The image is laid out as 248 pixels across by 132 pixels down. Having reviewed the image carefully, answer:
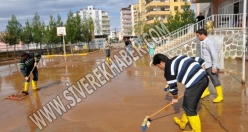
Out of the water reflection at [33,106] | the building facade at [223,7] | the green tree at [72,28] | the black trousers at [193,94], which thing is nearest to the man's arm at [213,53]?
the black trousers at [193,94]

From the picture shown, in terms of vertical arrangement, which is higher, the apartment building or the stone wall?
the apartment building

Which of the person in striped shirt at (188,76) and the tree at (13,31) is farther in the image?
the tree at (13,31)

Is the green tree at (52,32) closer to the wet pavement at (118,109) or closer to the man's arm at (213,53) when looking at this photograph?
the wet pavement at (118,109)

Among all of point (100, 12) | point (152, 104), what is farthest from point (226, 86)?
point (100, 12)

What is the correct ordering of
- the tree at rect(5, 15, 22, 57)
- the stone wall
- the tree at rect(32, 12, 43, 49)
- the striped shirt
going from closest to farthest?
the striped shirt, the stone wall, the tree at rect(5, 15, 22, 57), the tree at rect(32, 12, 43, 49)

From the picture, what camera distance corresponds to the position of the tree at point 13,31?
2712 cm

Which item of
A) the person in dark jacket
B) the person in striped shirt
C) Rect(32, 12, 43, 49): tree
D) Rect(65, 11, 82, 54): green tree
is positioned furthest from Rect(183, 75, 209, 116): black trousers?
Rect(32, 12, 43, 49): tree

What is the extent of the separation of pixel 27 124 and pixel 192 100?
3.48m

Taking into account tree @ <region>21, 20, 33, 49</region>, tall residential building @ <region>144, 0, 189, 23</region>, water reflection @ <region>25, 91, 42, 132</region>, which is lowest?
water reflection @ <region>25, 91, 42, 132</region>

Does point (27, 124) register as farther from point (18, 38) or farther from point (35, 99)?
point (18, 38)

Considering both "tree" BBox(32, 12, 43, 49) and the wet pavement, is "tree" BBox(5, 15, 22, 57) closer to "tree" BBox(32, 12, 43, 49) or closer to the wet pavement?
"tree" BBox(32, 12, 43, 49)

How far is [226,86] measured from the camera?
718 centimetres

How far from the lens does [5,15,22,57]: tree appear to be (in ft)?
89.0

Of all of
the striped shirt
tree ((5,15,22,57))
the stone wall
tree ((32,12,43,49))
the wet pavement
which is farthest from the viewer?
tree ((32,12,43,49))
